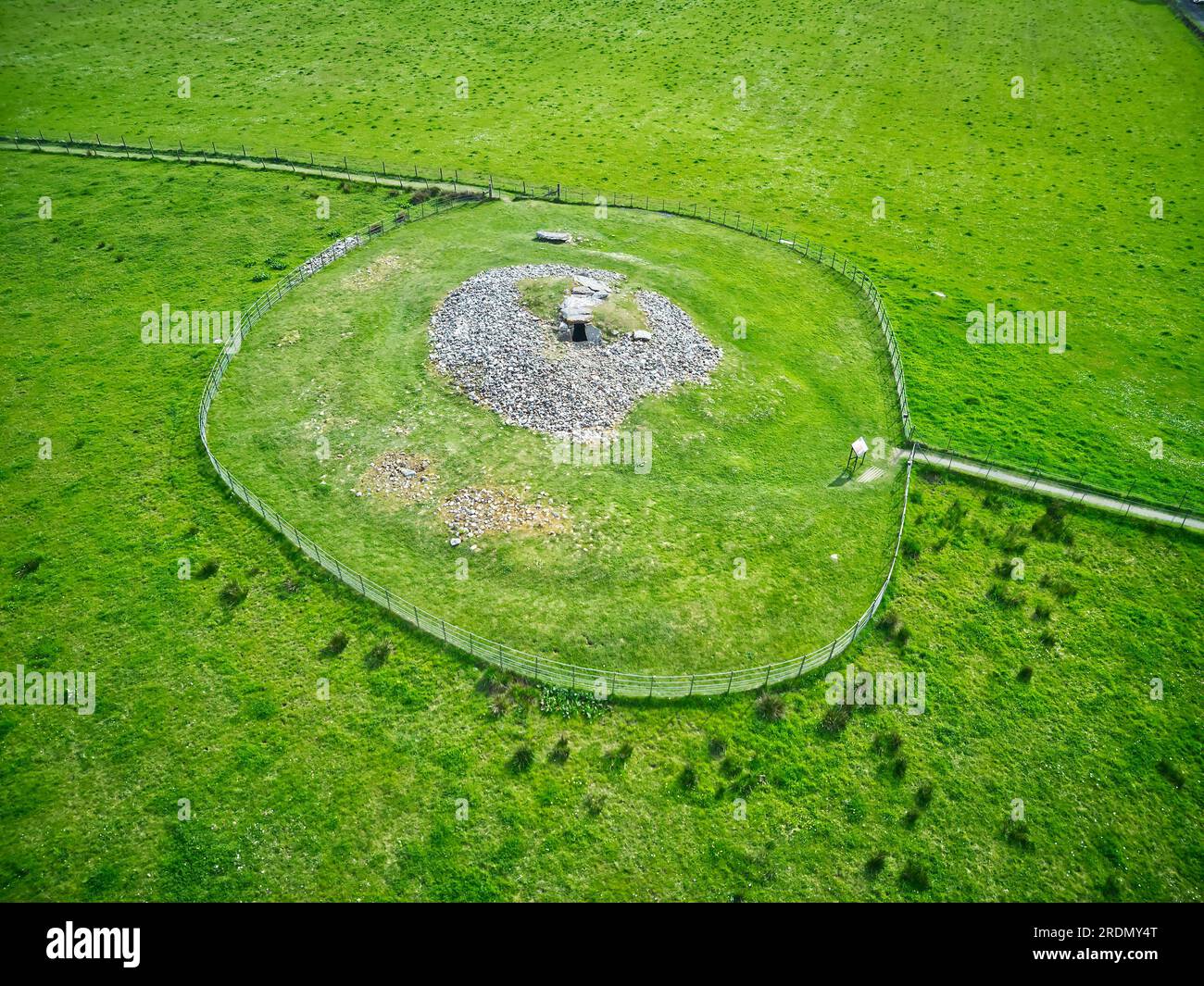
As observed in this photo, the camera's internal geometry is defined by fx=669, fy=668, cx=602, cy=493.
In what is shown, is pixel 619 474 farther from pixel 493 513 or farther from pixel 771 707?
pixel 771 707

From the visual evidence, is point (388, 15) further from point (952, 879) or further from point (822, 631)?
point (952, 879)

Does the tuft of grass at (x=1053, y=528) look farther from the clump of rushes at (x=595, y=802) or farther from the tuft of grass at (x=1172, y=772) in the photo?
the clump of rushes at (x=595, y=802)

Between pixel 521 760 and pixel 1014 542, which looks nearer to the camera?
pixel 521 760

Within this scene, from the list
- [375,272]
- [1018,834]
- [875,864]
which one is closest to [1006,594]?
[1018,834]

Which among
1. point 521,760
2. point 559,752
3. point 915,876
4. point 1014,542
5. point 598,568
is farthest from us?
point 1014,542

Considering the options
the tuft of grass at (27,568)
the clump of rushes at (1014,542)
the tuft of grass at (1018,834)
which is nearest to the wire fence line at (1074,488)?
the clump of rushes at (1014,542)

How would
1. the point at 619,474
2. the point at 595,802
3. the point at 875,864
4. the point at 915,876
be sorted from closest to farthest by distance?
the point at 915,876 < the point at 875,864 < the point at 595,802 < the point at 619,474
